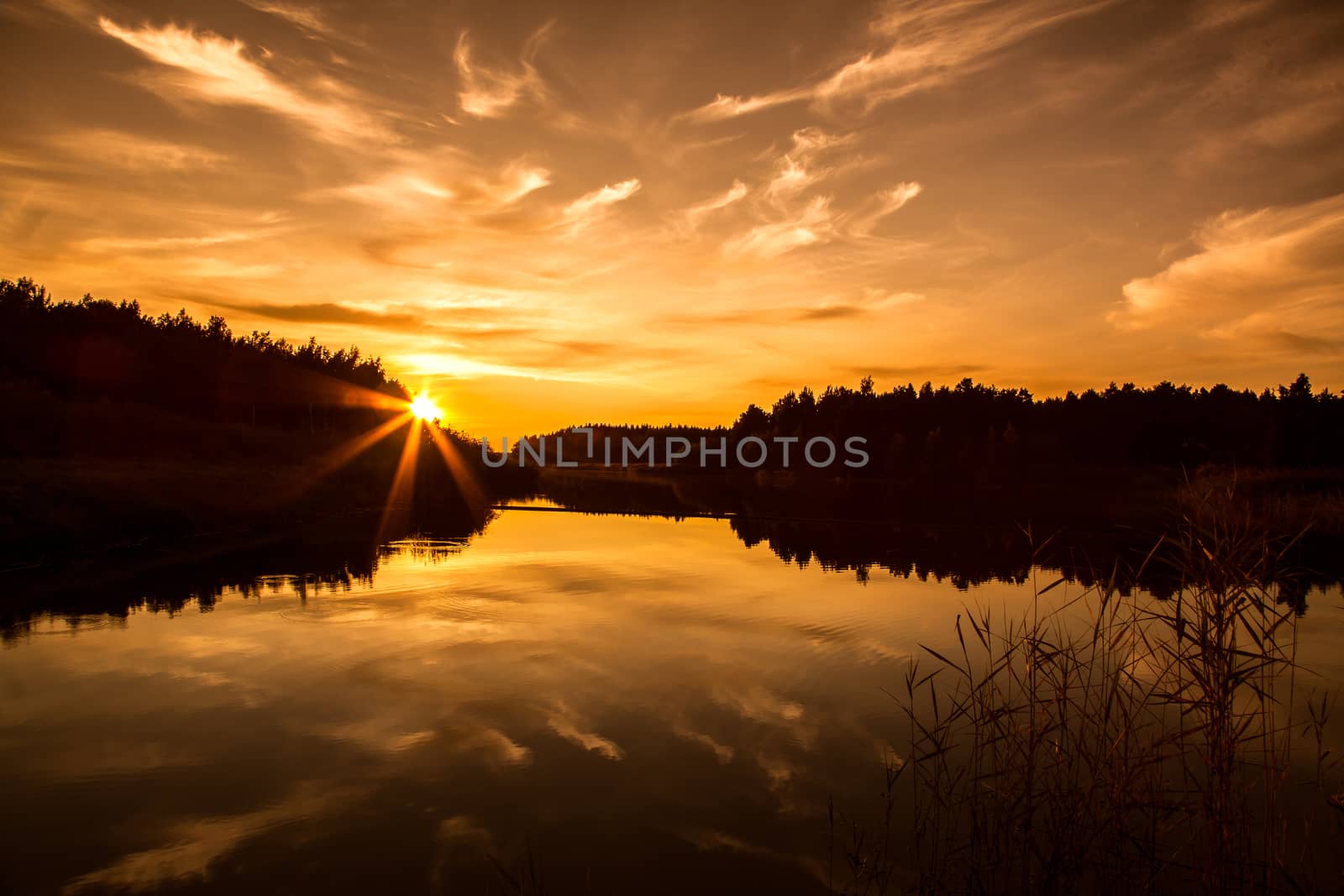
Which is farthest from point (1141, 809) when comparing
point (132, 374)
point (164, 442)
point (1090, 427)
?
point (1090, 427)

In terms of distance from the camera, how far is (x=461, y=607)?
20.3 metres

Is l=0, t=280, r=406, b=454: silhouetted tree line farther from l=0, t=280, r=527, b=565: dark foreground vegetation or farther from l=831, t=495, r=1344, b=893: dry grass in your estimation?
l=831, t=495, r=1344, b=893: dry grass

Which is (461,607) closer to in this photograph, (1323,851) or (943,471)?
(1323,851)

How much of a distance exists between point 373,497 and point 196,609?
1510 inches

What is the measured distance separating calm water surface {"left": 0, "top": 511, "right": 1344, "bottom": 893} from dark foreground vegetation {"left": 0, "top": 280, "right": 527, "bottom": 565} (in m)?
12.2

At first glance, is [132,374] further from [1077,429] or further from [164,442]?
[1077,429]

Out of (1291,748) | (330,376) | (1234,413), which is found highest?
(330,376)

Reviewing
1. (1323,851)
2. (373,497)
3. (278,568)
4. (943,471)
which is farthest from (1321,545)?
(943,471)

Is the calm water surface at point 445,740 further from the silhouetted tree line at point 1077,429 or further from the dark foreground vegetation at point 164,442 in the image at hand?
the silhouetted tree line at point 1077,429

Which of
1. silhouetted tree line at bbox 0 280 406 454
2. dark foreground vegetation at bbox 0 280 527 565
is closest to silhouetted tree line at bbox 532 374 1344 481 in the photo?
dark foreground vegetation at bbox 0 280 527 565

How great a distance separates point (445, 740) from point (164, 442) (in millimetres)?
49265

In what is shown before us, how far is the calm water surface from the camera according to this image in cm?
795

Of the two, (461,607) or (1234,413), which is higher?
(1234,413)

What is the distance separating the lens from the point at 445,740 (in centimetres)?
1107
